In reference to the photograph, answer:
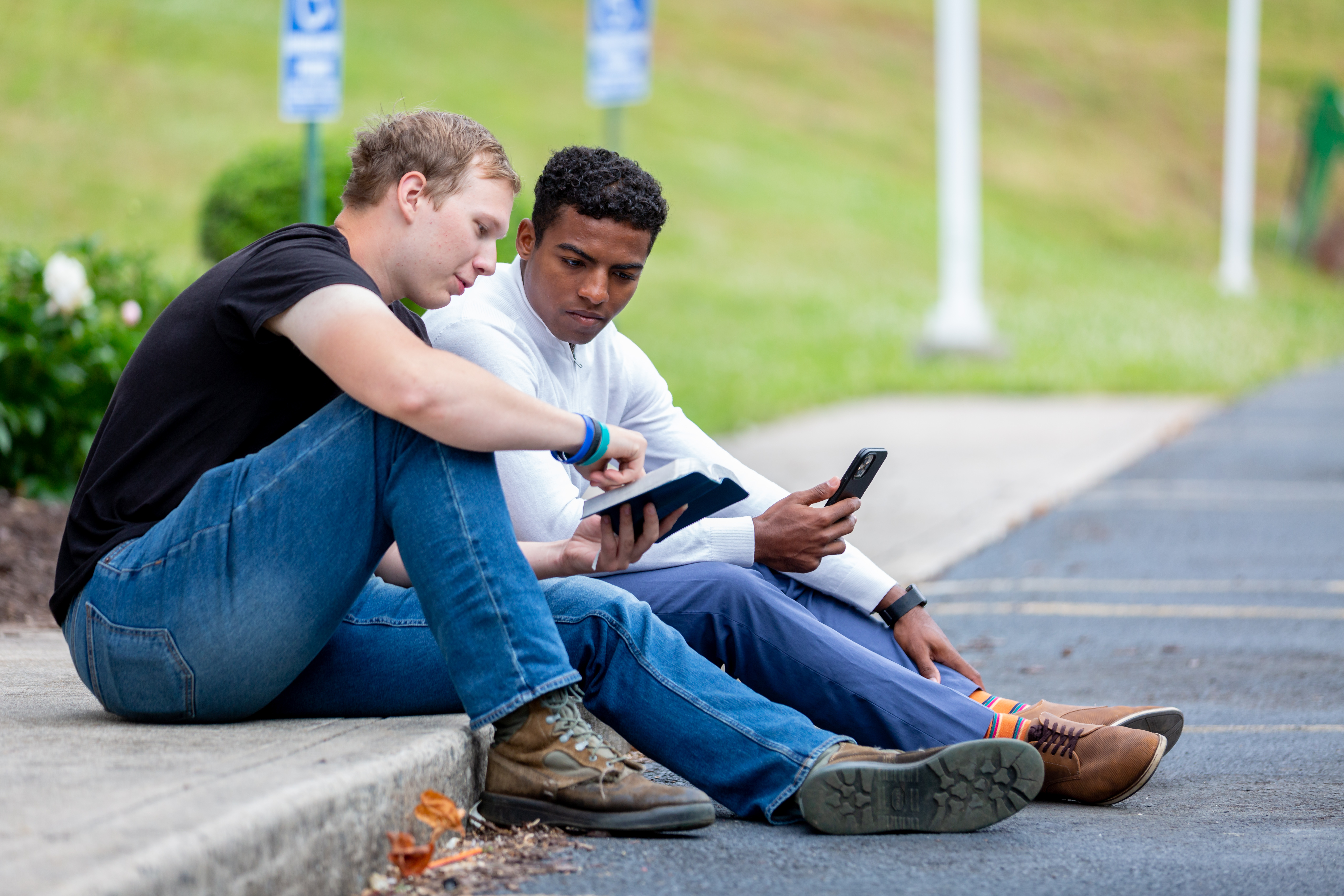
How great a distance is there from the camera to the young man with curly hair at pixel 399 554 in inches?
115

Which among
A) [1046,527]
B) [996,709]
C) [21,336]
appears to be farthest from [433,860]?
[1046,527]

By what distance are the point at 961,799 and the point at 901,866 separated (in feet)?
0.72

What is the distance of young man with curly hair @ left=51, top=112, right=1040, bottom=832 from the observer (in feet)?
9.61

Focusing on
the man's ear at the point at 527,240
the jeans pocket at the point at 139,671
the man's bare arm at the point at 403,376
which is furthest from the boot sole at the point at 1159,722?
the jeans pocket at the point at 139,671

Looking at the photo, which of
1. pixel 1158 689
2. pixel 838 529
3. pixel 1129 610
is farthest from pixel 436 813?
pixel 1129 610

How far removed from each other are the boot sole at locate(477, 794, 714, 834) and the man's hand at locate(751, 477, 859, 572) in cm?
66

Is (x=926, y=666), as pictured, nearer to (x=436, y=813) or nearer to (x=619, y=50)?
(x=436, y=813)

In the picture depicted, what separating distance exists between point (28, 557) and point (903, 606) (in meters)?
3.42

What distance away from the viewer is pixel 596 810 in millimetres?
3086

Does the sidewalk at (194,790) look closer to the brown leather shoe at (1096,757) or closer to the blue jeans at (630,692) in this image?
the blue jeans at (630,692)

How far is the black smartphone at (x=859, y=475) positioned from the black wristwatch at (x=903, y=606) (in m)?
0.41

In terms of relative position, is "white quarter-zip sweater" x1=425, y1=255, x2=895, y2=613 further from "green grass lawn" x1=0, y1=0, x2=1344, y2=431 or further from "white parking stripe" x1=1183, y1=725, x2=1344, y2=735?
"green grass lawn" x1=0, y1=0, x2=1344, y2=431

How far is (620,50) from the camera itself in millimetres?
9516

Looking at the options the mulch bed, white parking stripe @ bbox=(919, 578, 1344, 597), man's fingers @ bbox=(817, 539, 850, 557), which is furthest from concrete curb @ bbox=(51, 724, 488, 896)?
white parking stripe @ bbox=(919, 578, 1344, 597)
